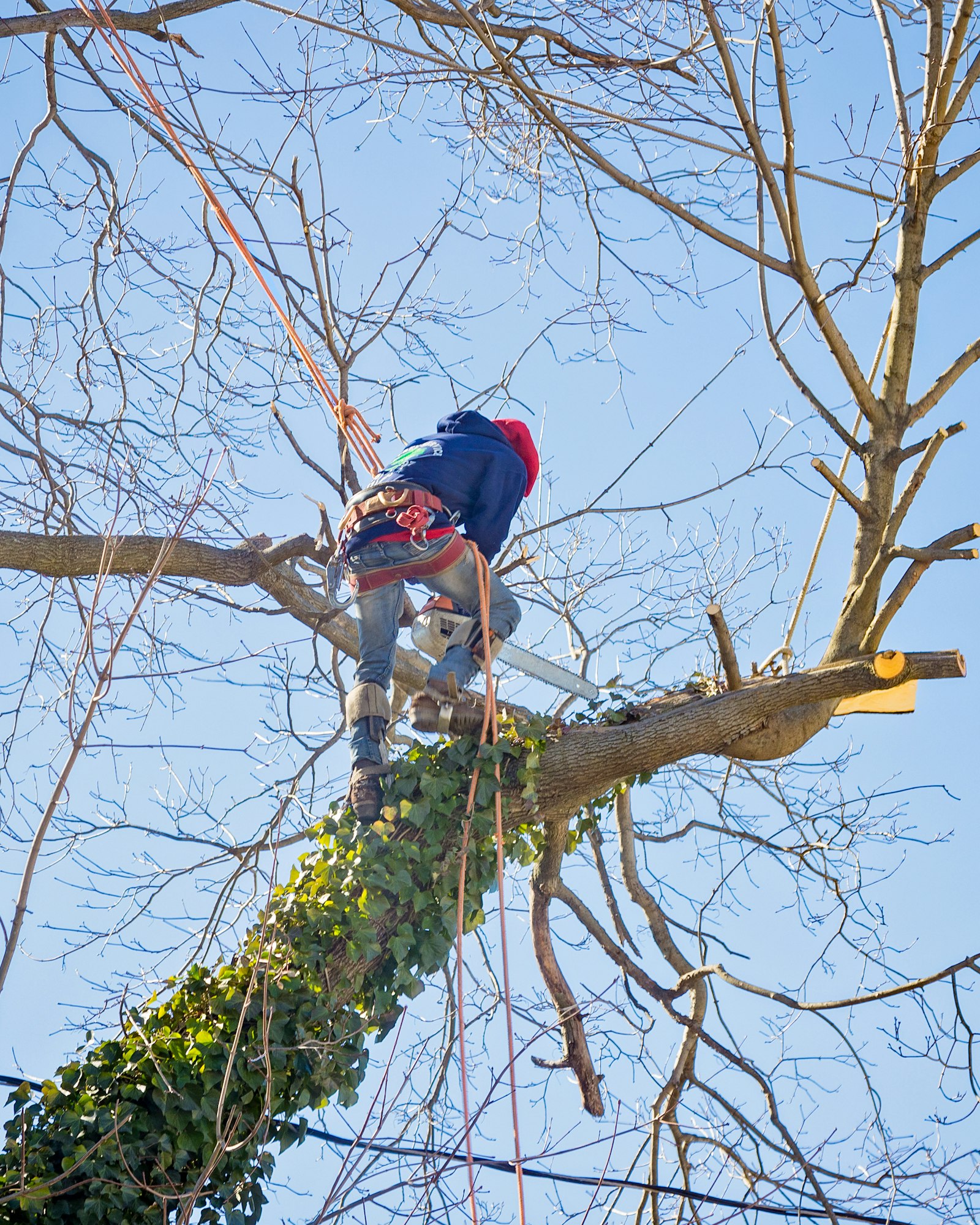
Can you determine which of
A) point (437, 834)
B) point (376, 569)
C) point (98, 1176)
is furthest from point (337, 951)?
point (376, 569)

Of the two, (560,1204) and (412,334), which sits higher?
(412,334)

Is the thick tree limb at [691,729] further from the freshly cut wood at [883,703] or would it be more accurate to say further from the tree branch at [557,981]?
the tree branch at [557,981]

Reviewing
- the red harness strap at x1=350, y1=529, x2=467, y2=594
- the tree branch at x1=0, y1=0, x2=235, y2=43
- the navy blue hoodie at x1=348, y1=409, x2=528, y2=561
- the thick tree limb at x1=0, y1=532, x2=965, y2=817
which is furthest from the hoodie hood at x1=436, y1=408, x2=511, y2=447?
the tree branch at x1=0, y1=0, x2=235, y2=43

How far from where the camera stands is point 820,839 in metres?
7.01

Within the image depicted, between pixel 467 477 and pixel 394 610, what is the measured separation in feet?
2.10

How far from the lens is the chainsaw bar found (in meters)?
5.98

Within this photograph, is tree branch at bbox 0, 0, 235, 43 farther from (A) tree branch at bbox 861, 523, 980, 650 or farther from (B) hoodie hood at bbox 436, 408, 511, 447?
A: (A) tree branch at bbox 861, 523, 980, 650

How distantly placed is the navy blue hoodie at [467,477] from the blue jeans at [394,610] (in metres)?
0.08

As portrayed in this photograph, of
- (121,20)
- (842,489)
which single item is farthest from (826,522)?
(121,20)

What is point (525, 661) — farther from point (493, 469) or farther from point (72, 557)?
point (72, 557)

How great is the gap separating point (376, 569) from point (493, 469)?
2.08 feet

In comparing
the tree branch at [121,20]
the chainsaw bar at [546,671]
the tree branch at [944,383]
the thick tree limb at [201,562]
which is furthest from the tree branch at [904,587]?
the tree branch at [121,20]

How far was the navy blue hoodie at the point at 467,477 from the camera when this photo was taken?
5035 millimetres

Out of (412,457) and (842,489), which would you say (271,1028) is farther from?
(842,489)
